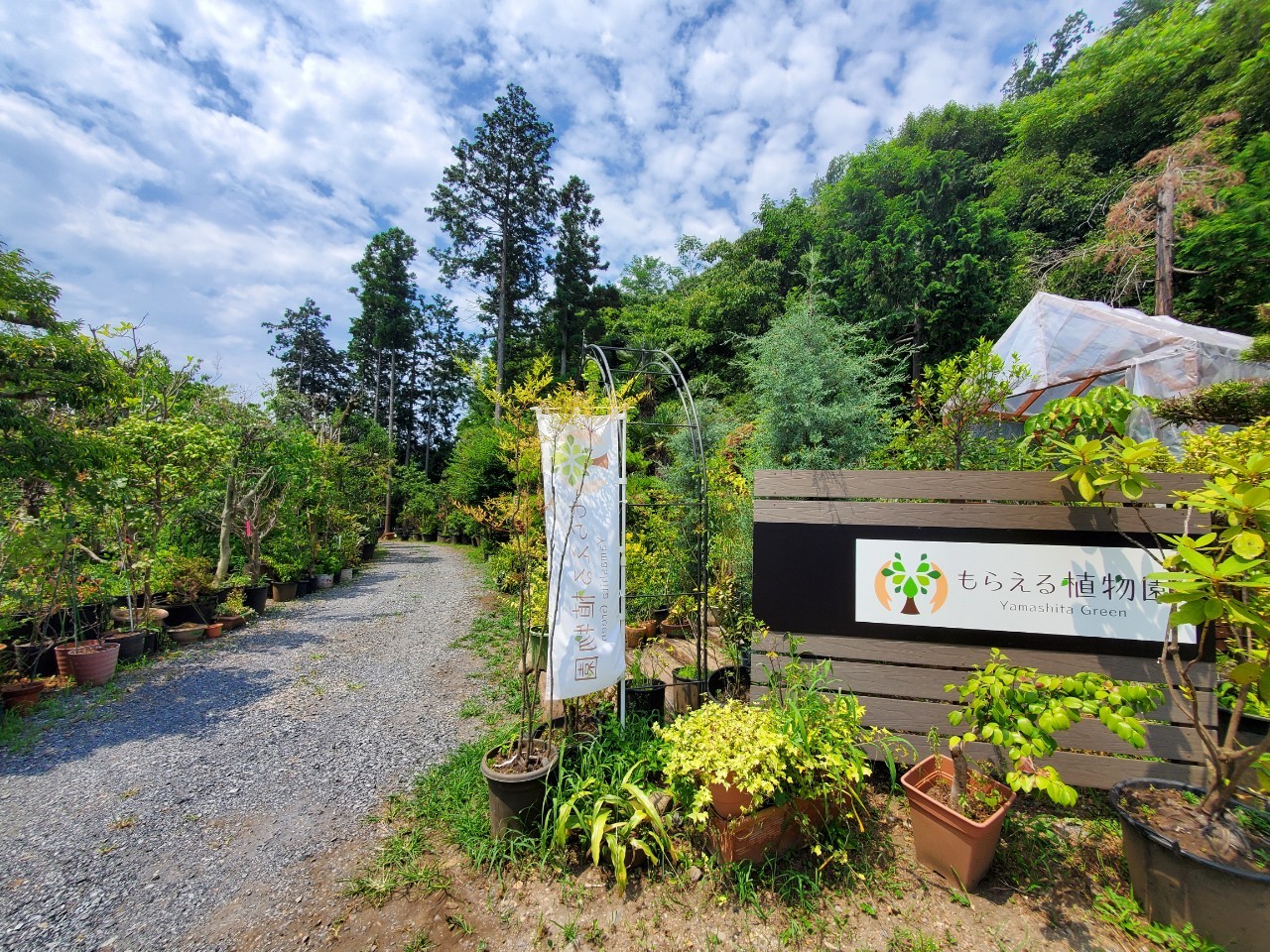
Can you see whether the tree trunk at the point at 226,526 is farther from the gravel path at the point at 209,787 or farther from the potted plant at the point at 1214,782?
the potted plant at the point at 1214,782

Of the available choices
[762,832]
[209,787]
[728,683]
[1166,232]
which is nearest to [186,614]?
[209,787]

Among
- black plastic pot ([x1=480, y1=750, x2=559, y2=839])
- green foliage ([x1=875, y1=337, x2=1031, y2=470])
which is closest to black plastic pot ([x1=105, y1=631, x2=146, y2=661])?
black plastic pot ([x1=480, y1=750, x2=559, y2=839])

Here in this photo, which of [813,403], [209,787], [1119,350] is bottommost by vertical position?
[209,787]

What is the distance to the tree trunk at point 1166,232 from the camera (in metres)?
6.30

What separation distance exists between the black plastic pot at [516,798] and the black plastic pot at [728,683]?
1.27 metres

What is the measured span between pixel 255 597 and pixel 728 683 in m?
6.54

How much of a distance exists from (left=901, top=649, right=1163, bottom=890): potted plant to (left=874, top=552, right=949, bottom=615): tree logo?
36 centimetres

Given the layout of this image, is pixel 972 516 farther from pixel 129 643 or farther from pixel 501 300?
pixel 501 300

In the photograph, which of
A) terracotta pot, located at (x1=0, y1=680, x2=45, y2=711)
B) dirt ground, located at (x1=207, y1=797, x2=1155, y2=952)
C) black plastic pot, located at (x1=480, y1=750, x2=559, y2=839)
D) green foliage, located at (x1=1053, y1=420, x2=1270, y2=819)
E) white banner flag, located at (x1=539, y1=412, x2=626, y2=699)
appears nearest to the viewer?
green foliage, located at (x1=1053, y1=420, x2=1270, y2=819)

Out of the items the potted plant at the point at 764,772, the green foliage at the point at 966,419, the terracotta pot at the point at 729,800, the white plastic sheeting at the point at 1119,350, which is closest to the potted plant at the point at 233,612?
the potted plant at the point at 764,772

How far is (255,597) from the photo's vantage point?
6.39m

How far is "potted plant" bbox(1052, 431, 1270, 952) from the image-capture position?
4.77 ft

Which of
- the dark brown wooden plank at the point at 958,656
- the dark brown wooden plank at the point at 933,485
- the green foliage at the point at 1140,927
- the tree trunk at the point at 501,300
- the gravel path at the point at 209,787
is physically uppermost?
the tree trunk at the point at 501,300

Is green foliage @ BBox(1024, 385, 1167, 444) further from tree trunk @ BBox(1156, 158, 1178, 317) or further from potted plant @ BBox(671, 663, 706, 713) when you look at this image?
tree trunk @ BBox(1156, 158, 1178, 317)
